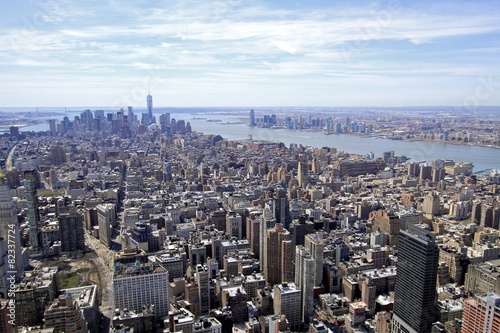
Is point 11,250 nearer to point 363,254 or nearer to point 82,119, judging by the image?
point 363,254

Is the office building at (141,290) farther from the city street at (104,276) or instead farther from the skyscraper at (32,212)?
the skyscraper at (32,212)

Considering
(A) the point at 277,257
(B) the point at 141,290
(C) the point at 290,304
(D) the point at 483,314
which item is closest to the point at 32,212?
(B) the point at 141,290

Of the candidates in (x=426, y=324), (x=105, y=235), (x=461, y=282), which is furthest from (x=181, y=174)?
(x=426, y=324)

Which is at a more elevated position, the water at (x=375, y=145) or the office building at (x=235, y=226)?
the water at (x=375, y=145)

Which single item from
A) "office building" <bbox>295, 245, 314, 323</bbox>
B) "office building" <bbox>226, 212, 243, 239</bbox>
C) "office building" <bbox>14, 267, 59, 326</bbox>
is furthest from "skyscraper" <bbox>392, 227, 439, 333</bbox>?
"office building" <bbox>14, 267, 59, 326</bbox>

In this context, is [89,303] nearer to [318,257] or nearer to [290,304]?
[290,304]

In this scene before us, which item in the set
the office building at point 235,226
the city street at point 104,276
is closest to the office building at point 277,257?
the office building at point 235,226
